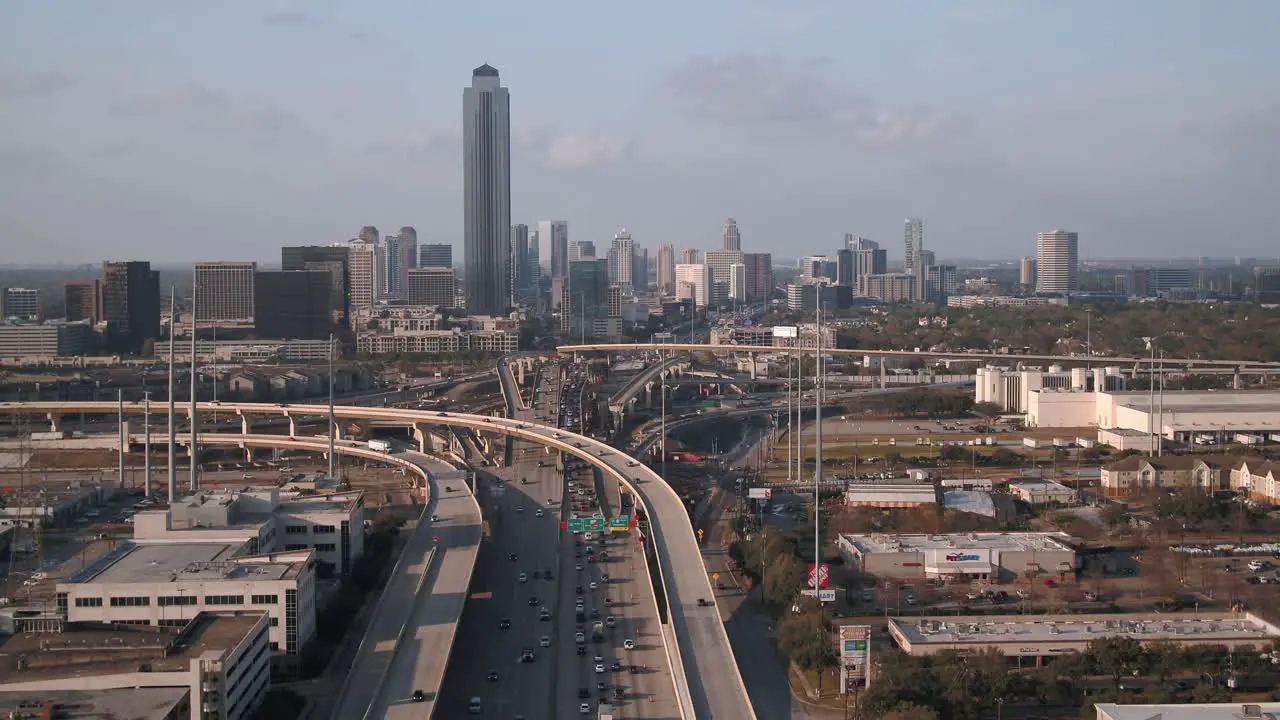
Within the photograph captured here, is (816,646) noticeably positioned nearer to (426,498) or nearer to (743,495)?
(743,495)

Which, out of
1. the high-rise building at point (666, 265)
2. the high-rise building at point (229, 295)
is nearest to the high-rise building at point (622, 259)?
the high-rise building at point (666, 265)

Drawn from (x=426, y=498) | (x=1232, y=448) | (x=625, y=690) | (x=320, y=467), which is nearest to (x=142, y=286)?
(x=320, y=467)

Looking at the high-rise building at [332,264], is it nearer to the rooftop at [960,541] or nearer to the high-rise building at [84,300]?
the high-rise building at [84,300]

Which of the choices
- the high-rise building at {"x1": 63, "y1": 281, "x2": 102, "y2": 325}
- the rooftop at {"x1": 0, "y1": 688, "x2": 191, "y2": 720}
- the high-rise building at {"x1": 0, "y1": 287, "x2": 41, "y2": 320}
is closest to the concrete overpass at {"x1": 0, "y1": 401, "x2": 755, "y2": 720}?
the rooftop at {"x1": 0, "y1": 688, "x2": 191, "y2": 720}

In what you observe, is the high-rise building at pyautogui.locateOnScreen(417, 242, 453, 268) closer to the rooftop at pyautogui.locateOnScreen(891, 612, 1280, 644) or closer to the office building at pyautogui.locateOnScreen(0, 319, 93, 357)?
the office building at pyautogui.locateOnScreen(0, 319, 93, 357)

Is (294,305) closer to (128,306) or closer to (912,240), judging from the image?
(128,306)

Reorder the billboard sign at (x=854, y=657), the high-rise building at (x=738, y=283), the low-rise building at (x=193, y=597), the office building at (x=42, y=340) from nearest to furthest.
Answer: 1. the billboard sign at (x=854, y=657)
2. the low-rise building at (x=193, y=597)
3. the office building at (x=42, y=340)
4. the high-rise building at (x=738, y=283)

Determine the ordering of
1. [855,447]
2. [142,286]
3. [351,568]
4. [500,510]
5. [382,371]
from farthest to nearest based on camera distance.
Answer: [142,286]
[382,371]
[855,447]
[500,510]
[351,568]
